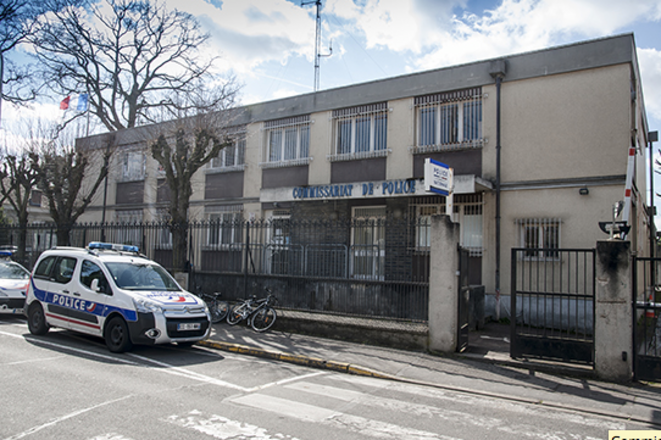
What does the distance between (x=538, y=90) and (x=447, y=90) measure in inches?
100

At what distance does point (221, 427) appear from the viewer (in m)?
4.96

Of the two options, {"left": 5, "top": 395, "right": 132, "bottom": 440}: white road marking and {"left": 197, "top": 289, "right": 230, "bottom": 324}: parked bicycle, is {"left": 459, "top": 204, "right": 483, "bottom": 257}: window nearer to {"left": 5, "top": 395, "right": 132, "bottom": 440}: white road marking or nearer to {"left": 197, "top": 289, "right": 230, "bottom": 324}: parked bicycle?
{"left": 197, "top": 289, "right": 230, "bottom": 324}: parked bicycle

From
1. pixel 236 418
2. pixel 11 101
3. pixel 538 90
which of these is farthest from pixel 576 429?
pixel 11 101

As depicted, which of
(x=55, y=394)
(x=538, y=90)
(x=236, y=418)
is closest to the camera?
(x=236, y=418)

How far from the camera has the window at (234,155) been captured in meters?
18.6

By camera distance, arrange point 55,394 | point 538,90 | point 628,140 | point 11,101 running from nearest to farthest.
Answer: point 55,394 → point 628,140 → point 538,90 → point 11,101

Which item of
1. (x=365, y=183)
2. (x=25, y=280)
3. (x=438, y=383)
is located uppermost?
(x=365, y=183)

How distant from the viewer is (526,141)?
13320 millimetres

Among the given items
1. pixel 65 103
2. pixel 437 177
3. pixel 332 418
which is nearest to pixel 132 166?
pixel 65 103

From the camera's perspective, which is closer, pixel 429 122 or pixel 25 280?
pixel 25 280

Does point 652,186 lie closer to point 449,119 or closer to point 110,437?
point 449,119

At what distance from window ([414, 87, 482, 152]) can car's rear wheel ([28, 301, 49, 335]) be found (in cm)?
1072

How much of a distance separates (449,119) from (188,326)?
9854mm

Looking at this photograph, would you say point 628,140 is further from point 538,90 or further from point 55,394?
point 55,394
